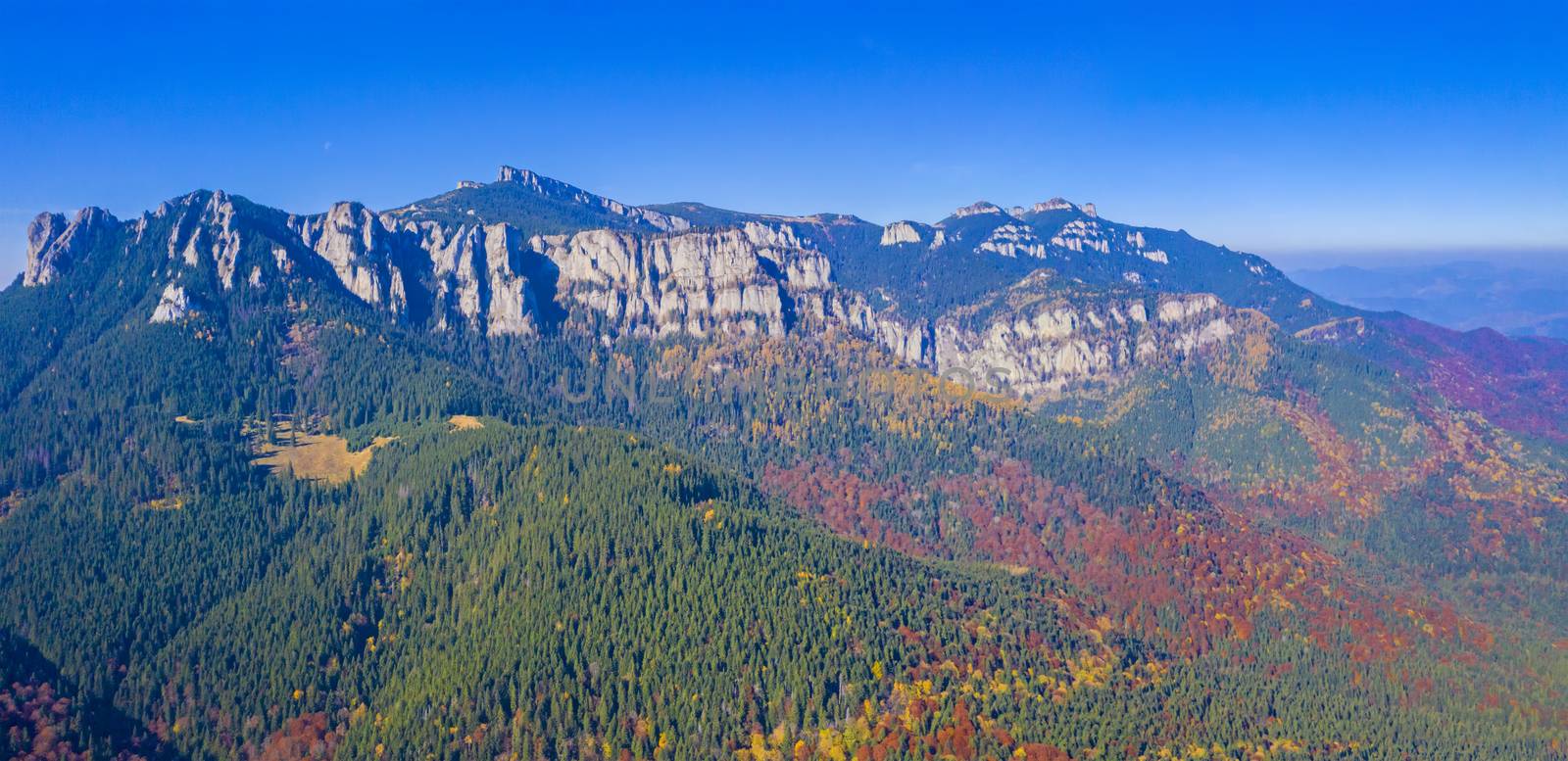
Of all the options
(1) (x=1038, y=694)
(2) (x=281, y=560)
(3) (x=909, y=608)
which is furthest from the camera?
(2) (x=281, y=560)

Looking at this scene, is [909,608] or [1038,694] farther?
[909,608]

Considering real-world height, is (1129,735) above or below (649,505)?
below

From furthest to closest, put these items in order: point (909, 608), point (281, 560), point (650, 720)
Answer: point (281, 560) → point (909, 608) → point (650, 720)

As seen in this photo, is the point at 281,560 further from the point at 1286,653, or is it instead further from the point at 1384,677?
the point at 1384,677

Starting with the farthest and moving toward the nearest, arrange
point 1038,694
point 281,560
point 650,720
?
point 281,560 < point 1038,694 < point 650,720

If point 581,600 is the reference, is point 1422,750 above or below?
below

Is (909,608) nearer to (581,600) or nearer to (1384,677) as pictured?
(581,600)

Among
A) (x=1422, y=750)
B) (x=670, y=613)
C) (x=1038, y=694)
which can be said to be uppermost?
(x=670, y=613)

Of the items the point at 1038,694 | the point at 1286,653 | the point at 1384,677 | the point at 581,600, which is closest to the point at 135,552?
the point at 581,600

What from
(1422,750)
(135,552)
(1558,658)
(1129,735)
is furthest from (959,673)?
(135,552)
